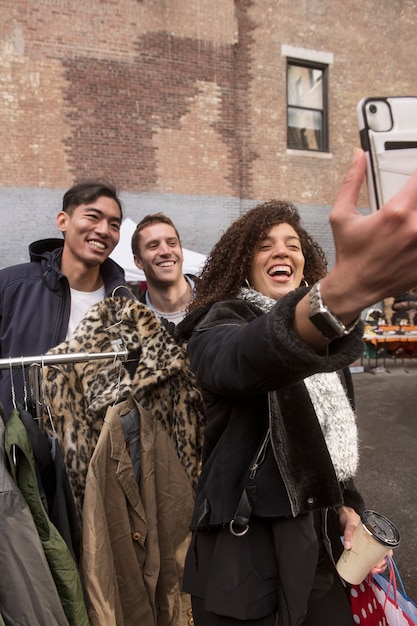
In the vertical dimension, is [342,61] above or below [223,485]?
above

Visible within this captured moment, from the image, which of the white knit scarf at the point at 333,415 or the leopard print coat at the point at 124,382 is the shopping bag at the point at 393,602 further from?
the leopard print coat at the point at 124,382

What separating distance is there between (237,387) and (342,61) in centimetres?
1118

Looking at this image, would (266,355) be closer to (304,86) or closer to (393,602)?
(393,602)

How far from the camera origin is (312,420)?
1.30 metres

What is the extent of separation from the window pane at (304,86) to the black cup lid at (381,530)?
10.3 meters

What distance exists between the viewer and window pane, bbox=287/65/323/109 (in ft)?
32.8

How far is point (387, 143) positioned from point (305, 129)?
401 inches

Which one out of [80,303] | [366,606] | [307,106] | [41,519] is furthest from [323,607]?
[307,106]

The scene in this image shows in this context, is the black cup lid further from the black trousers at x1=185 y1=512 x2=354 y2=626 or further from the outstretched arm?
the outstretched arm

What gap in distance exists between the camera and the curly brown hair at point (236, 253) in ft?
5.28

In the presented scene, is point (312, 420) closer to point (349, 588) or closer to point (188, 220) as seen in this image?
point (349, 588)

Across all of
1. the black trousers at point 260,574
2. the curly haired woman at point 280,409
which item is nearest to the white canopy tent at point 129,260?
the curly haired woman at point 280,409

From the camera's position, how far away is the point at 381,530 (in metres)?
1.36

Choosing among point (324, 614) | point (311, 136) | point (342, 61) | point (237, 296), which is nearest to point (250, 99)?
point (311, 136)
